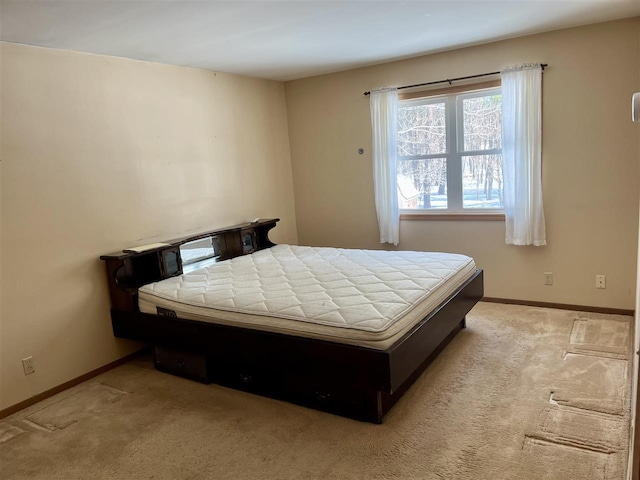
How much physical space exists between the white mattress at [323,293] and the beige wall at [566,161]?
82 centimetres

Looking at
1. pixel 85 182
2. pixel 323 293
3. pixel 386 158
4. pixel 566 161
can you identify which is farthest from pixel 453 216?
pixel 85 182

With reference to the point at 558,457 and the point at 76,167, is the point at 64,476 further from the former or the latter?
the point at 558,457

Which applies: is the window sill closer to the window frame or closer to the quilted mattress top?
the window frame

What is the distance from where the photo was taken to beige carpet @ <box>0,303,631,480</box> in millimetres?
2199

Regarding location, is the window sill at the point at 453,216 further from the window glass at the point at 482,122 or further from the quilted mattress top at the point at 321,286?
the quilted mattress top at the point at 321,286

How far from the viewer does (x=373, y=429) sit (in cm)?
249

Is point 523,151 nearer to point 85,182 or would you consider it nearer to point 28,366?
point 85,182

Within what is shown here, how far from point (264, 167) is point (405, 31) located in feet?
6.87

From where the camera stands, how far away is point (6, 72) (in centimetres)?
293

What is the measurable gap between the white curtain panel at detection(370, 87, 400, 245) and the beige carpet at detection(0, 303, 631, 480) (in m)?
1.67

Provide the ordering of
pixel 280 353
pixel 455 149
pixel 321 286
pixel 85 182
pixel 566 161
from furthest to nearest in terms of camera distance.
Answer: pixel 455 149 → pixel 566 161 → pixel 85 182 → pixel 321 286 → pixel 280 353

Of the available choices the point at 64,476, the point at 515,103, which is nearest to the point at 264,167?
the point at 515,103

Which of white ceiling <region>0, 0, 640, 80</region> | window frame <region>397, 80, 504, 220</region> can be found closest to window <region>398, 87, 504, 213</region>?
window frame <region>397, 80, 504, 220</region>

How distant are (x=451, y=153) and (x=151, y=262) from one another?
2812 millimetres
